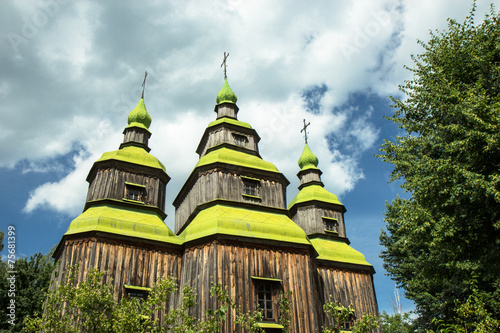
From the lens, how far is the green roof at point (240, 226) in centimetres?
1594

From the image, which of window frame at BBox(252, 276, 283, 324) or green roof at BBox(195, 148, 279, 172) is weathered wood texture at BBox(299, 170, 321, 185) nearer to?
green roof at BBox(195, 148, 279, 172)

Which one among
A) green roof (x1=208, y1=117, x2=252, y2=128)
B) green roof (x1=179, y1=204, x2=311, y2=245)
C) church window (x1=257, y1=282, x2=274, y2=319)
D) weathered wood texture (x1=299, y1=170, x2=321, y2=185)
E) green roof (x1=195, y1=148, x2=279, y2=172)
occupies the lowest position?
church window (x1=257, y1=282, x2=274, y2=319)

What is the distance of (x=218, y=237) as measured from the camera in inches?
606

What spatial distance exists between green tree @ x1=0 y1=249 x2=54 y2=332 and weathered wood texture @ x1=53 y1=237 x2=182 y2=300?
689 centimetres

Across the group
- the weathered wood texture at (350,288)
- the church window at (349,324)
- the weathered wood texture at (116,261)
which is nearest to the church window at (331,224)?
the weathered wood texture at (350,288)

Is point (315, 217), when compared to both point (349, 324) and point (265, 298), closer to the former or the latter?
point (349, 324)

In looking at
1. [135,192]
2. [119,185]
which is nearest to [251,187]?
[135,192]

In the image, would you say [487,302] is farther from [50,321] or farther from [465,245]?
[50,321]

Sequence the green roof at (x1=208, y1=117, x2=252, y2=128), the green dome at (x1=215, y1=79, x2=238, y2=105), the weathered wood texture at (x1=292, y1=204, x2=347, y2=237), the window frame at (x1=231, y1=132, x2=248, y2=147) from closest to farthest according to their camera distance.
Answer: the window frame at (x1=231, y1=132, x2=248, y2=147)
the green roof at (x1=208, y1=117, x2=252, y2=128)
the weathered wood texture at (x1=292, y1=204, x2=347, y2=237)
the green dome at (x1=215, y1=79, x2=238, y2=105)

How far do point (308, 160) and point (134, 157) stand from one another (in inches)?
550

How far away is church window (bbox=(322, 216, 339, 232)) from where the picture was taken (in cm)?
2456

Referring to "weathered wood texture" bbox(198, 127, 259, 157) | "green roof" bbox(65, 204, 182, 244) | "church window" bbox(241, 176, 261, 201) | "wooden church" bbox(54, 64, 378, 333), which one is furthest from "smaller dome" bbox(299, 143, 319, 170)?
"green roof" bbox(65, 204, 182, 244)

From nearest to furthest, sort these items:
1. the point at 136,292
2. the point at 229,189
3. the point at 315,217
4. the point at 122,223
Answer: the point at 136,292 < the point at 122,223 < the point at 229,189 < the point at 315,217


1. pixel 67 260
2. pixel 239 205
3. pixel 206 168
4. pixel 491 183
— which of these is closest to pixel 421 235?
pixel 491 183
